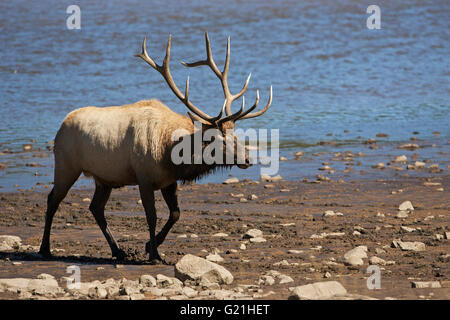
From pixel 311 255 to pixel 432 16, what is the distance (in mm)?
27770

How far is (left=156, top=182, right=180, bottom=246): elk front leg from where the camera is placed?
31.9ft

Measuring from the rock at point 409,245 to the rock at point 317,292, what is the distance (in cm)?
238

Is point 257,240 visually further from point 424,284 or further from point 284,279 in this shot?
point 424,284

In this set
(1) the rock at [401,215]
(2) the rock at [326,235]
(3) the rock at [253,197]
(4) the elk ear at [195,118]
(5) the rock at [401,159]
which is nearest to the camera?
(4) the elk ear at [195,118]

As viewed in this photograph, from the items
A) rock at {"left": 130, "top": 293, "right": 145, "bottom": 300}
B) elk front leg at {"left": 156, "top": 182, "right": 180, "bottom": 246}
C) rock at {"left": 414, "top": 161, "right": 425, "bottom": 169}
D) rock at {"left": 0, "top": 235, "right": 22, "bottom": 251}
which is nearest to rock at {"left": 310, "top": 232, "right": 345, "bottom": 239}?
elk front leg at {"left": 156, "top": 182, "right": 180, "bottom": 246}

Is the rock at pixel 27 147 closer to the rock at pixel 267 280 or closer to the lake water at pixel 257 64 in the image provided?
the lake water at pixel 257 64

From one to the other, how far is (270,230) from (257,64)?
626 inches

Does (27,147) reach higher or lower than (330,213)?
higher

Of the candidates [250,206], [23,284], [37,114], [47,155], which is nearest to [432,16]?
[37,114]

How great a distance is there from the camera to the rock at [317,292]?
23.3ft

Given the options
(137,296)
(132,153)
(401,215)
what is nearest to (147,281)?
(137,296)

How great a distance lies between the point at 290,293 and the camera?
7.64 meters

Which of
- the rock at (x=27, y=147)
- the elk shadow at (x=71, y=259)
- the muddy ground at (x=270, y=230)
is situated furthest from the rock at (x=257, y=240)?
the rock at (x=27, y=147)

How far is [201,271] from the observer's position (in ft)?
26.7
